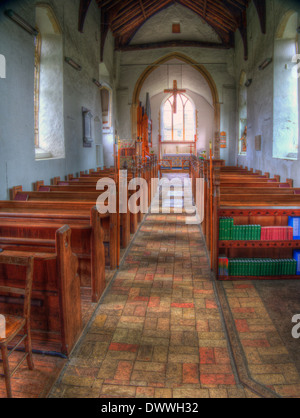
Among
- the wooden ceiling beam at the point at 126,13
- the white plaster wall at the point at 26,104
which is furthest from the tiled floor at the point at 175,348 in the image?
the wooden ceiling beam at the point at 126,13

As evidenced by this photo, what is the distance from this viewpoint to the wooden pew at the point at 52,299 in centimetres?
229

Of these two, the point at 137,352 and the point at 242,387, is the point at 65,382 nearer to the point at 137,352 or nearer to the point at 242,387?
the point at 137,352

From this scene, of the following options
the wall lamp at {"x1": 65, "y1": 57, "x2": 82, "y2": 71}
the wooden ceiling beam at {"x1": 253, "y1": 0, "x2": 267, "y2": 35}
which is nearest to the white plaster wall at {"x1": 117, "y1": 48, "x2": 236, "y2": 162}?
the wooden ceiling beam at {"x1": 253, "y1": 0, "x2": 267, "y2": 35}

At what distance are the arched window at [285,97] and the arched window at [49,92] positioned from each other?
4.38 metres

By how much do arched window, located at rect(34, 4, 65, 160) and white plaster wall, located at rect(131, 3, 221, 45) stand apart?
6896 millimetres

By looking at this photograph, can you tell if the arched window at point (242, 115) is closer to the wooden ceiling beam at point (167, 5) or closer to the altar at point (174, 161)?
the wooden ceiling beam at point (167, 5)

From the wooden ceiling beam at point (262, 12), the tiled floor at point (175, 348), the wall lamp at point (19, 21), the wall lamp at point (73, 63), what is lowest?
the tiled floor at point (175, 348)

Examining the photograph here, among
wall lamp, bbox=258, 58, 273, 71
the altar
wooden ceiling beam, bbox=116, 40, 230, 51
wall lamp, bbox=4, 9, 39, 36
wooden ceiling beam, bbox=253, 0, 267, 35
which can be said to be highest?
wooden ceiling beam, bbox=116, 40, 230, 51

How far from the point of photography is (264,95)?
316 inches

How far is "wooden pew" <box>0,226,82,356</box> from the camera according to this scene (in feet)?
7.52

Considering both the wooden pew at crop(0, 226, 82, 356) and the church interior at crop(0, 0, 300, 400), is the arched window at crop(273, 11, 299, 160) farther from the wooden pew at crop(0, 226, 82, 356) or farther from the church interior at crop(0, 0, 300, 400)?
the wooden pew at crop(0, 226, 82, 356)

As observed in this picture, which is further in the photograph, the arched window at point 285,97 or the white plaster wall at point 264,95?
the arched window at point 285,97

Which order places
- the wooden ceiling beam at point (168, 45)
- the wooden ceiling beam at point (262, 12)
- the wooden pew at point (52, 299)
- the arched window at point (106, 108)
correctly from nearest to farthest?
the wooden pew at point (52, 299), the wooden ceiling beam at point (262, 12), the arched window at point (106, 108), the wooden ceiling beam at point (168, 45)

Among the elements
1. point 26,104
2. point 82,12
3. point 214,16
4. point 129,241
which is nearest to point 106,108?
point 82,12
